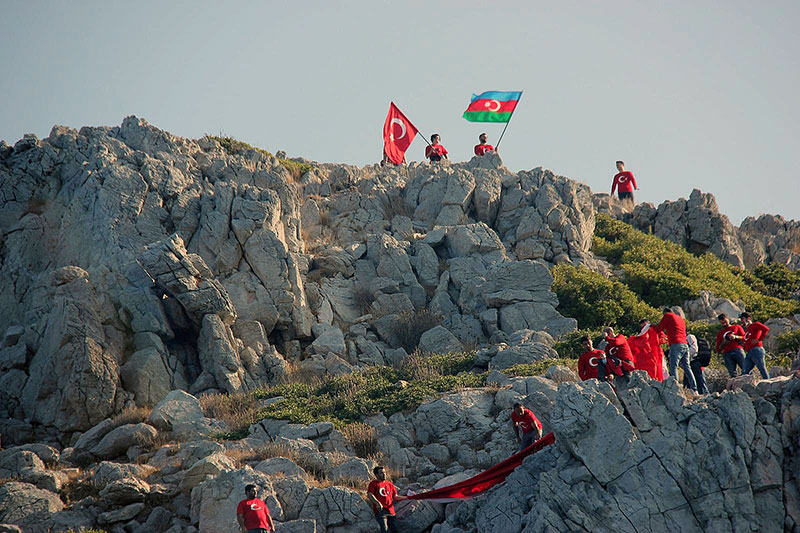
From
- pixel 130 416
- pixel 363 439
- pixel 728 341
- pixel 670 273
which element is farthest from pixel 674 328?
pixel 130 416

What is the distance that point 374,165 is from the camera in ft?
123

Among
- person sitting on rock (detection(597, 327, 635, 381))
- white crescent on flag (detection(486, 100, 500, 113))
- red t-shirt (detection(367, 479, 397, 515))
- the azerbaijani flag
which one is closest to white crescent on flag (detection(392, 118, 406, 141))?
the azerbaijani flag

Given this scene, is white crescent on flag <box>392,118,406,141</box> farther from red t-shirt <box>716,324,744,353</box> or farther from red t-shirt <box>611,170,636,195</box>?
red t-shirt <box>716,324,744,353</box>

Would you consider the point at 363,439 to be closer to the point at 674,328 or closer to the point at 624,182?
the point at 674,328

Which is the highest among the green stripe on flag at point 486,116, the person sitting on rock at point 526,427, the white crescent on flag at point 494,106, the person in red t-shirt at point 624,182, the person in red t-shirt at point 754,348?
the white crescent on flag at point 494,106

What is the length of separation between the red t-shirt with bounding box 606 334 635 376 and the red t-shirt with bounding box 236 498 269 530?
7.42 metres

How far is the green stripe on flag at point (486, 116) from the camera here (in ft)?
113

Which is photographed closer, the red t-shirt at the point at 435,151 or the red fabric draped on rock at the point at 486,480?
the red fabric draped on rock at the point at 486,480

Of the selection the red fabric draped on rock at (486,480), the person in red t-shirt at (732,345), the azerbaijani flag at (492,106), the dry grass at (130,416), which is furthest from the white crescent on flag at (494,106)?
the red fabric draped on rock at (486,480)

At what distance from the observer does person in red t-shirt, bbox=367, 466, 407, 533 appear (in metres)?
13.5

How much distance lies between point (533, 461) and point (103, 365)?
1257cm

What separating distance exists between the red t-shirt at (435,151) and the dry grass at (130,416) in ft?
69.5

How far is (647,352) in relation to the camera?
15.7 meters

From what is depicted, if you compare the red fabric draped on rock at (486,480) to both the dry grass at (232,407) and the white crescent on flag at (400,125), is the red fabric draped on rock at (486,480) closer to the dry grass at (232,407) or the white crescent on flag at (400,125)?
the dry grass at (232,407)
